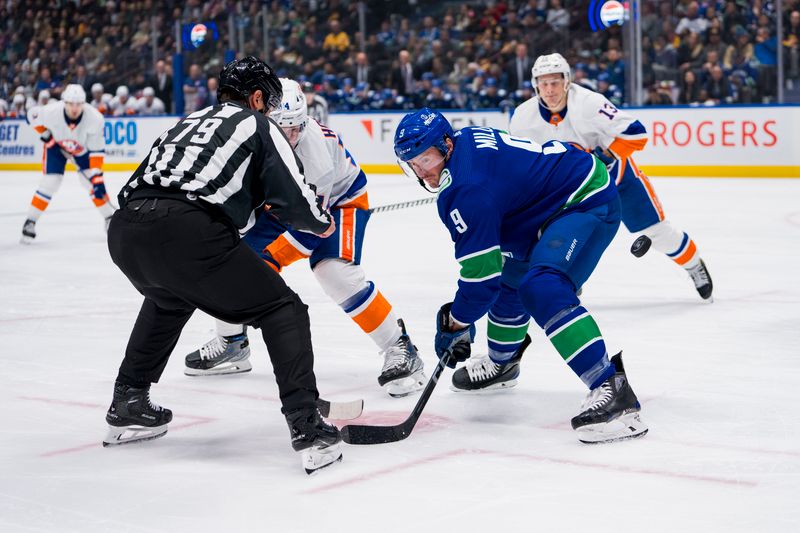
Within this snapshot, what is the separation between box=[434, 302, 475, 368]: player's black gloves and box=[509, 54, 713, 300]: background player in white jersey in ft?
7.45

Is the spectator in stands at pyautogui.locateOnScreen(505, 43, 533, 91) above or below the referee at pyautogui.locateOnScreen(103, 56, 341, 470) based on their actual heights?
below

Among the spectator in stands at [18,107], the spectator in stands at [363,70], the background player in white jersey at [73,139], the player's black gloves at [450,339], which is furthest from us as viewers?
the spectator in stands at [18,107]

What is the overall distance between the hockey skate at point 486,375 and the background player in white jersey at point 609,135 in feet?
5.84

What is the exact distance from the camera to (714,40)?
496 inches

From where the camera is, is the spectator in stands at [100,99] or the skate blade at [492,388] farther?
the spectator in stands at [100,99]

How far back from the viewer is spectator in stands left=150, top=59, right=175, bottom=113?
16969 mm

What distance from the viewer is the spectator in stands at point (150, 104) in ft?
55.7

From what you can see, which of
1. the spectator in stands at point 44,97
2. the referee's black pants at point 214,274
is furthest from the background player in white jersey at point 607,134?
the spectator in stands at point 44,97

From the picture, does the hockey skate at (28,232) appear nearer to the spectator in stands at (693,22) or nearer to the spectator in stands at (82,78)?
the spectator in stands at (693,22)

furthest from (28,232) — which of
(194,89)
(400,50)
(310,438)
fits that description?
(194,89)

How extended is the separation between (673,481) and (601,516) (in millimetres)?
335

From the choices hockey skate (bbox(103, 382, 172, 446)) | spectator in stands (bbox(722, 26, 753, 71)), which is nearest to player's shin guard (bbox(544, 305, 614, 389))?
hockey skate (bbox(103, 382, 172, 446))

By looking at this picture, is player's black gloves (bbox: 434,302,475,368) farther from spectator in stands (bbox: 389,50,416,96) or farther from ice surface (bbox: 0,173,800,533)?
spectator in stands (bbox: 389,50,416,96)

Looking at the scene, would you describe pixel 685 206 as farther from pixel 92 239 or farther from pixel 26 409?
pixel 26 409
